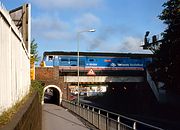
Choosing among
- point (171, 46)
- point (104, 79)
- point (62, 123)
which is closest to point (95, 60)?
point (104, 79)

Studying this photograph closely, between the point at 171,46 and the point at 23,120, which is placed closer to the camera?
the point at 23,120

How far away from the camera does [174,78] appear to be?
41500mm

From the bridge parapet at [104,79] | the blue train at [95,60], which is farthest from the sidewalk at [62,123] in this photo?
the bridge parapet at [104,79]

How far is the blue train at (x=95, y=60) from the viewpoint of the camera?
63141 mm

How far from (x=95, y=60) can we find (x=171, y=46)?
23631 mm

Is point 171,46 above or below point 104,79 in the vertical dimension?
above

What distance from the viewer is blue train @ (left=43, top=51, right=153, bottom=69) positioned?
63.1 metres

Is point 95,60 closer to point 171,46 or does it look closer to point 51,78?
point 51,78

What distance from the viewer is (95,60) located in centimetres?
6512

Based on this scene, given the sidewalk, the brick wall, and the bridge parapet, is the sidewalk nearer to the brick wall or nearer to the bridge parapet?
the brick wall

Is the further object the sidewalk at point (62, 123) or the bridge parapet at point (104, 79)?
the bridge parapet at point (104, 79)

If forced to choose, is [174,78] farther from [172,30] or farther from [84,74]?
[84,74]

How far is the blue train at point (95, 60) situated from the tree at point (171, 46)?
1755cm

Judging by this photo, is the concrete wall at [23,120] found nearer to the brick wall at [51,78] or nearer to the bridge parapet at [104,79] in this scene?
the brick wall at [51,78]
